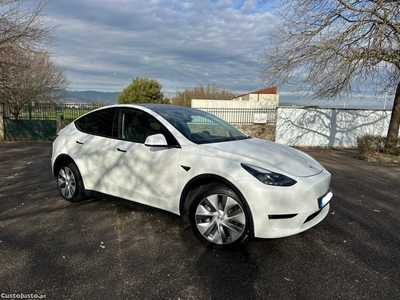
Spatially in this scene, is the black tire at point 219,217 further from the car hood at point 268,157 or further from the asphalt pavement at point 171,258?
the car hood at point 268,157

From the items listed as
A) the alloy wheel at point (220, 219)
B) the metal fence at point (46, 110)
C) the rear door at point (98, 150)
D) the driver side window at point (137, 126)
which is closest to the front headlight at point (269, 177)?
the alloy wheel at point (220, 219)

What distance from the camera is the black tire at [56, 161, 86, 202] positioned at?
4012mm

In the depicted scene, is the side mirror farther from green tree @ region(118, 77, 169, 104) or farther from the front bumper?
green tree @ region(118, 77, 169, 104)

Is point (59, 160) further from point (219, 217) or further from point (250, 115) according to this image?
point (250, 115)

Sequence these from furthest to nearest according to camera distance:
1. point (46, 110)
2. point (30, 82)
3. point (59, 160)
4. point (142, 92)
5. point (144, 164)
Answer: point (142, 92), point (30, 82), point (46, 110), point (59, 160), point (144, 164)

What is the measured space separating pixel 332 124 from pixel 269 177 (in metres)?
13.2

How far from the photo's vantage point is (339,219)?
3.79 meters

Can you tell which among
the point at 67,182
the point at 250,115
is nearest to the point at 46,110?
the point at 250,115

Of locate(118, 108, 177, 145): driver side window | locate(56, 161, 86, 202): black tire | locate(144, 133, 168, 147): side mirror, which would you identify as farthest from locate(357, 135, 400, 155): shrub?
locate(56, 161, 86, 202): black tire

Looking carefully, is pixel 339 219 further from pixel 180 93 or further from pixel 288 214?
pixel 180 93

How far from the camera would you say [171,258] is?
270cm

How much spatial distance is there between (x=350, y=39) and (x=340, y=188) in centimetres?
665

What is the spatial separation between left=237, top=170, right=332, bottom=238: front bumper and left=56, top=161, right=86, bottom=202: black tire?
8.80 ft

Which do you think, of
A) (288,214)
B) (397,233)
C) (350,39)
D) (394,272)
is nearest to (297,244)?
(288,214)
